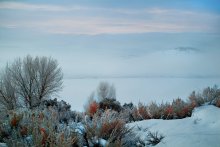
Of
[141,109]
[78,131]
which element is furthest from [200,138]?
[141,109]

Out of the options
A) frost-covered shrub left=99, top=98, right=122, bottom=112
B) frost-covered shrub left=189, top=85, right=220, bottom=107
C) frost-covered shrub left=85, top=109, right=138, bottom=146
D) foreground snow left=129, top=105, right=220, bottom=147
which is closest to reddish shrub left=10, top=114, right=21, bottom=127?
frost-covered shrub left=85, top=109, right=138, bottom=146

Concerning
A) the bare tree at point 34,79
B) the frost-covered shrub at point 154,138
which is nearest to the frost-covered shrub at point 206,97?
the frost-covered shrub at point 154,138

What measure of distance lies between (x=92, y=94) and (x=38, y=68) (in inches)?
631

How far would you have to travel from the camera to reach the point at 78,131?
7.22 meters

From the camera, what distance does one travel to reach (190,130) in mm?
7457

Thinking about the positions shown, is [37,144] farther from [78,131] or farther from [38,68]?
[38,68]

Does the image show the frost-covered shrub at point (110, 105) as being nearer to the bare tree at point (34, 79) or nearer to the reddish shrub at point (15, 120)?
the reddish shrub at point (15, 120)

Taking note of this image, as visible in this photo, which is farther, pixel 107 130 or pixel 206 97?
pixel 206 97

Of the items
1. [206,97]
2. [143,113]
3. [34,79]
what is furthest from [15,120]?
[34,79]

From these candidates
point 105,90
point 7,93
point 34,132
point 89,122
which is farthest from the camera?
point 105,90

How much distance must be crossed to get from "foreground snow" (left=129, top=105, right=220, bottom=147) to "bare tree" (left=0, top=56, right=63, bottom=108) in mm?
23567

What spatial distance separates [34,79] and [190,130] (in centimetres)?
2541

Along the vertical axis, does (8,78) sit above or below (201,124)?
above

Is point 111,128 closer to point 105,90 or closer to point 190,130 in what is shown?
point 190,130
